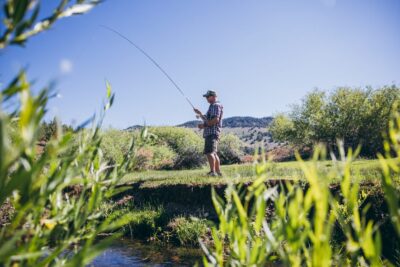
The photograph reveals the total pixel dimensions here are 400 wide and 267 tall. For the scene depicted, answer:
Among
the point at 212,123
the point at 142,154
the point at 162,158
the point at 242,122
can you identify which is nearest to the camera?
the point at 212,123

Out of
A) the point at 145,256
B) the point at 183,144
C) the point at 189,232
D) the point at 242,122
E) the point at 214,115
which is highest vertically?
the point at 242,122

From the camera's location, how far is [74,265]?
0.63 metres

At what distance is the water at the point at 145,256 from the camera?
6.29m

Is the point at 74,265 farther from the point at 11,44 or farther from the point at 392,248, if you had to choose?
the point at 392,248

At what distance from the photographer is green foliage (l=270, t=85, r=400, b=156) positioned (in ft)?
79.4

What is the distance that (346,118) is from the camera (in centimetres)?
2517

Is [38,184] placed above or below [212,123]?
below

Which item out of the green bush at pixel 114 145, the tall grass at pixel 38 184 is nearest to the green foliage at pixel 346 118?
the green bush at pixel 114 145

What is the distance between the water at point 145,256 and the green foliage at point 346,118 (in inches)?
759

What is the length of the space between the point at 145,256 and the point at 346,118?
72.4ft

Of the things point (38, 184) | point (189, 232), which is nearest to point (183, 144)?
point (189, 232)

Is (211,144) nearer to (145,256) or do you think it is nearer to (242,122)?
(145,256)

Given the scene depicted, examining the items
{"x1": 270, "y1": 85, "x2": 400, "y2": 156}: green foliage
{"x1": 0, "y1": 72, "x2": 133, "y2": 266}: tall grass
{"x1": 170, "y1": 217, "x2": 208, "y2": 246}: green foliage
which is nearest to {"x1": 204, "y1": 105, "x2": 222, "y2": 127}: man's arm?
{"x1": 170, "y1": 217, "x2": 208, "y2": 246}: green foliage

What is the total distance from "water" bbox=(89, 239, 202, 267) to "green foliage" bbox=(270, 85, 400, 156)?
19.3m
